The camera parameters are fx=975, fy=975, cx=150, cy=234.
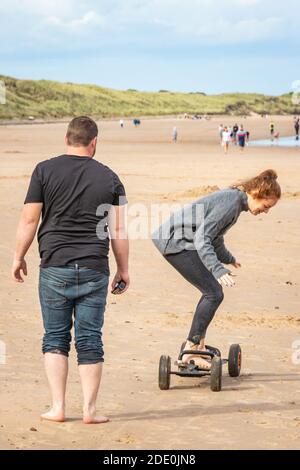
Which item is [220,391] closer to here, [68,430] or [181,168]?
[68,430]

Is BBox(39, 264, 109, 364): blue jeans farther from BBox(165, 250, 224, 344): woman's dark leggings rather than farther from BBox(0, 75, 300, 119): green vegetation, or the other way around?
BBox(0, 75, 300, 119): green vegetation

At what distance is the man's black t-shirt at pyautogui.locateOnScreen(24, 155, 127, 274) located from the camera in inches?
232

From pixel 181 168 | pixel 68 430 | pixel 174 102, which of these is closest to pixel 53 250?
pixel 68 430

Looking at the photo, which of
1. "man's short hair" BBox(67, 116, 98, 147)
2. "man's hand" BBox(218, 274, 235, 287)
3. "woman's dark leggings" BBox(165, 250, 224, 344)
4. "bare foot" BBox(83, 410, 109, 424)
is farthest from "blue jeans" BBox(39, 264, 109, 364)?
"woman's dark leggings" BBox(165, 250, 224, 344)

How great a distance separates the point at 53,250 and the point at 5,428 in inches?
44.7

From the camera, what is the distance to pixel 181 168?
30.6 metres

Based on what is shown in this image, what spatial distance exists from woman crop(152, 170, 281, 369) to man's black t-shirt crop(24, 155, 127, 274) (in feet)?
3.26

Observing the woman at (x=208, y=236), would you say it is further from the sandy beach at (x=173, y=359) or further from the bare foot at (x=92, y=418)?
the bare foot at (x=92, y=418)

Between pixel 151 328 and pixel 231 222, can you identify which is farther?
pixel 151 328

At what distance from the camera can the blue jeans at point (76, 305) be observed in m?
5.97

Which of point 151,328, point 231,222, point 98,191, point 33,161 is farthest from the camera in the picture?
point 33,161
